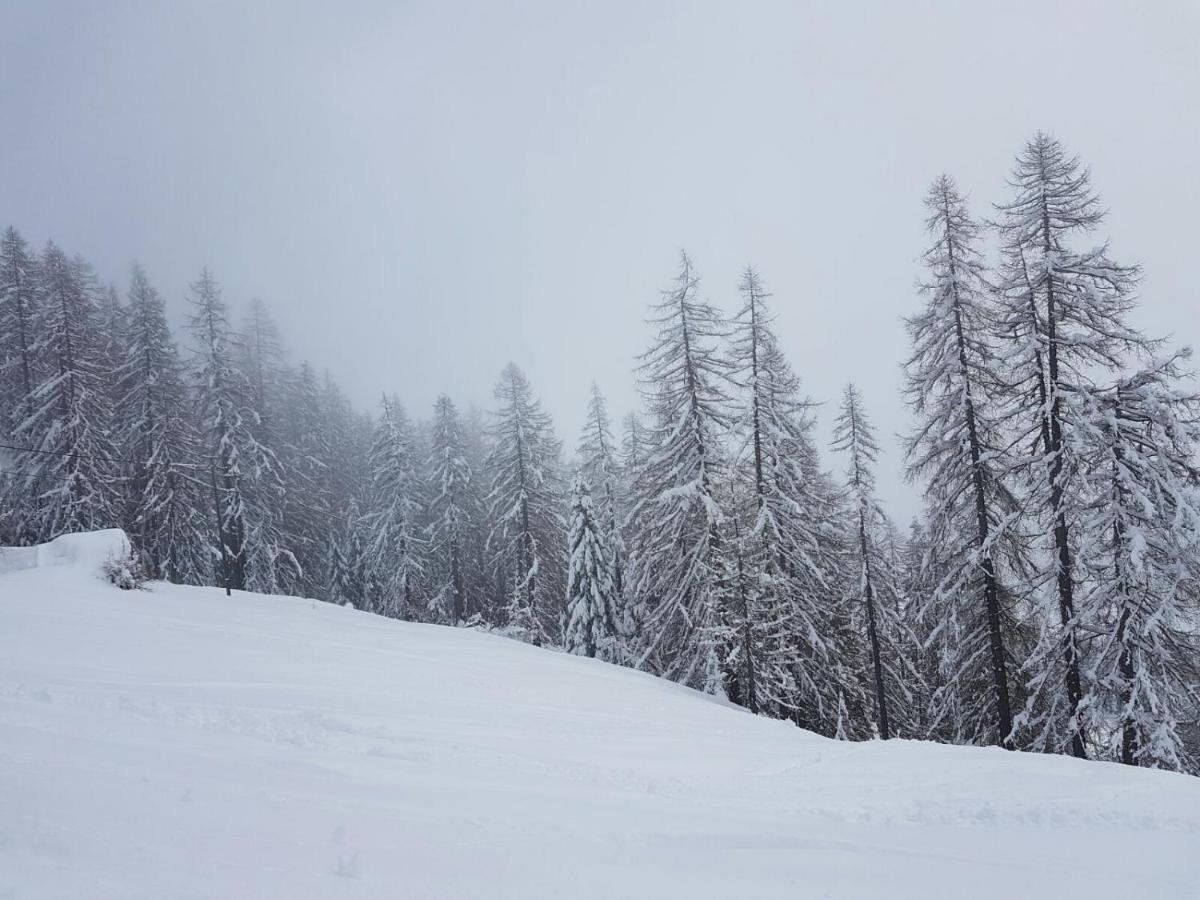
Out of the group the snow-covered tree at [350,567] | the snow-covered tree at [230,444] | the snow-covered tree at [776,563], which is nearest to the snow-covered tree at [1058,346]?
the snow-covered tree at [776,563]

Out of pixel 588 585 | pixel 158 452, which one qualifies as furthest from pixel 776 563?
pixel 158 452

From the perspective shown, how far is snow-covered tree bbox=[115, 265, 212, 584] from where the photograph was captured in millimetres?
25859

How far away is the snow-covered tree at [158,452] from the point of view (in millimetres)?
25859

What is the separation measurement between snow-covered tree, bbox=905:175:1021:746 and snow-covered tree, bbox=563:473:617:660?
13.2 meters

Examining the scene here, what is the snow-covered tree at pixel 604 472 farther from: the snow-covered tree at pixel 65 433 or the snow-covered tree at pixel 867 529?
the snow-covered tree at pixel 65 433

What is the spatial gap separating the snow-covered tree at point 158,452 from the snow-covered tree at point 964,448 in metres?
28.8

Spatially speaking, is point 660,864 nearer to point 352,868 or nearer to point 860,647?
point 352,868

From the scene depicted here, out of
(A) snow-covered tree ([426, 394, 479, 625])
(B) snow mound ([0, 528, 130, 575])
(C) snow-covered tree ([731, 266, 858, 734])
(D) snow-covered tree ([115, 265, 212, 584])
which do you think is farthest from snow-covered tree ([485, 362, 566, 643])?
(B) snow mound ([0, 528, 130, 575])

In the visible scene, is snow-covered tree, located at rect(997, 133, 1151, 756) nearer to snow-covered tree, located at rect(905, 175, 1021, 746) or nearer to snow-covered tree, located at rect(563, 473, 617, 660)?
snow-covered tree, located at rect(905, 175, 1021, 746)

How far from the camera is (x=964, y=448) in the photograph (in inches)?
639

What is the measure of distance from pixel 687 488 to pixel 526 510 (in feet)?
42.3

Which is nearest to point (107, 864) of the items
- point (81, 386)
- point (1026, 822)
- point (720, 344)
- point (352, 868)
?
point (352, 868)

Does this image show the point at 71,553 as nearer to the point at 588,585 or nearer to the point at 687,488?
the point at 588,585

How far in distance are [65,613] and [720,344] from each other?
18963mm
